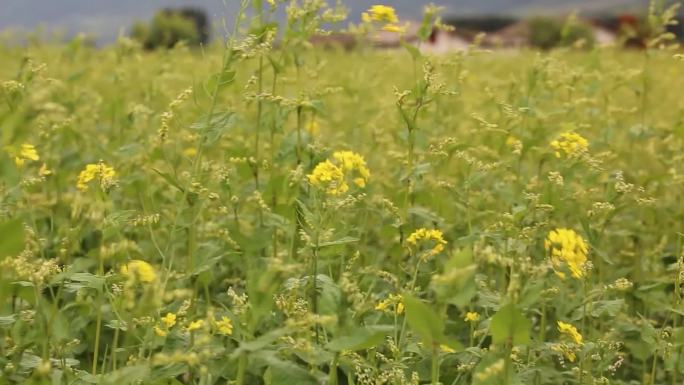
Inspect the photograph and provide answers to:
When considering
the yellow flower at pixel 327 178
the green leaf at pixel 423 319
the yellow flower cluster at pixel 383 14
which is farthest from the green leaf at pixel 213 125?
the yellow flower cluster at pixel 383 14

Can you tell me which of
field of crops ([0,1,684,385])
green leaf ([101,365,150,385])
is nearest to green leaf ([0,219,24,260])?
field of crops ([0,1,684,385])

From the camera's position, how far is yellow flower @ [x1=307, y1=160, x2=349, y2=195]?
1.64m

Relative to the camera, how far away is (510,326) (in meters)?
1.28

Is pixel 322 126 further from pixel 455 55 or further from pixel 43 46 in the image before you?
pixel 43 46

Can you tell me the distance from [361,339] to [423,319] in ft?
0.31

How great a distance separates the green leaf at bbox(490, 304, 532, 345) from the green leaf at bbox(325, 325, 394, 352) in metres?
0.16

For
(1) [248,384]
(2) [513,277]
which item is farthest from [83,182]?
(2) [513,277]

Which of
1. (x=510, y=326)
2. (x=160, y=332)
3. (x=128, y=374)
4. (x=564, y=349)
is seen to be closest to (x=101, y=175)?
(x=160, y=332)

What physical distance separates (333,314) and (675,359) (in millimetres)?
852

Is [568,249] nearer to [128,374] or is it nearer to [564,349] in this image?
[564,349]

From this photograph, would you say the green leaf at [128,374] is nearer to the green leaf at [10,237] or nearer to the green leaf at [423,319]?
the green leaf at [10,237]

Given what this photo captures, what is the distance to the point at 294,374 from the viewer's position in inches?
53.0

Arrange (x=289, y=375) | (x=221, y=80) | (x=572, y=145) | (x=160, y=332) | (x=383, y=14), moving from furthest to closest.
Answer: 1. (x=383, y=14)
2. (x=572, y=145)
3. (x=221, y=80)
4. (x=160, y=332)
5. (x=289, y=375)

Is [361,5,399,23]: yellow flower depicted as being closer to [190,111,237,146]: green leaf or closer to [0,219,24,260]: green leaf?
[190,111,237,146]: green leaf
